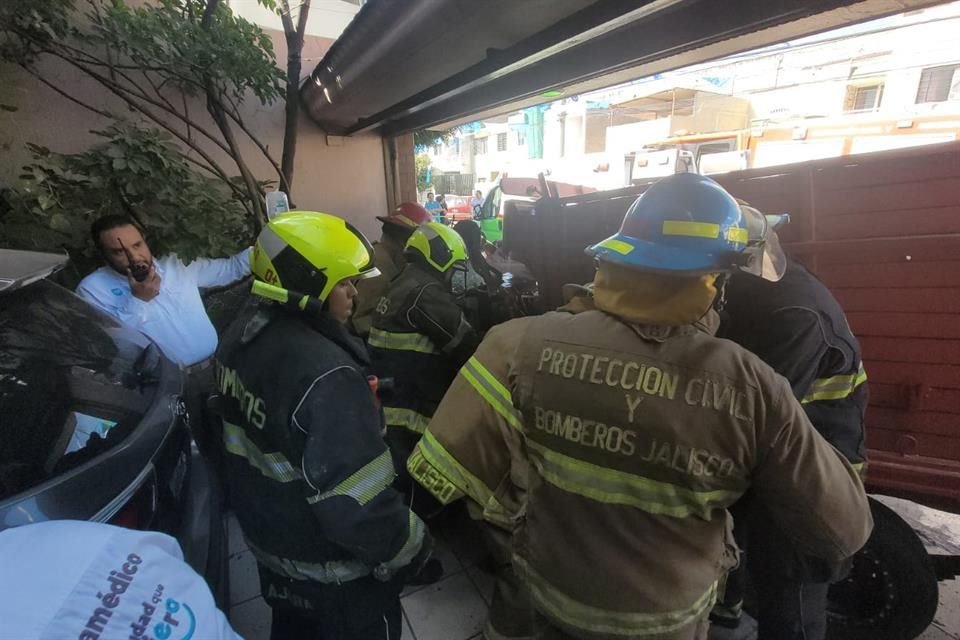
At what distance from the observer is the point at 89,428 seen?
1.45m

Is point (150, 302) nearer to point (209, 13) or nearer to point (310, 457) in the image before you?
point (310, 457)

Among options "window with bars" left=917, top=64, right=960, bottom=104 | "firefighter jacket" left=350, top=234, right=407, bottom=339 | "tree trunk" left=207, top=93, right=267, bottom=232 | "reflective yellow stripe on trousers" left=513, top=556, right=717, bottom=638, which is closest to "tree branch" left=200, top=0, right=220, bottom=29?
"tree trunk" left=207, top=93, right=267, bottom=232

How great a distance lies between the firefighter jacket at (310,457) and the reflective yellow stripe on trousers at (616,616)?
449 mm

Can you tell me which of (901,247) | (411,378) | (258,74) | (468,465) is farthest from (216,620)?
(258,74)

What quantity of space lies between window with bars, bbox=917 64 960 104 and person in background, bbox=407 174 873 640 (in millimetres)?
18043

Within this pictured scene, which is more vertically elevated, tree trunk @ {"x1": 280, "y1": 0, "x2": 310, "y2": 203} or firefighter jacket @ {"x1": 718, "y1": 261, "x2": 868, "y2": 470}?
tree trunk @ {"x1": 280, "y1": 0, "x2": 310, "y2": 203}

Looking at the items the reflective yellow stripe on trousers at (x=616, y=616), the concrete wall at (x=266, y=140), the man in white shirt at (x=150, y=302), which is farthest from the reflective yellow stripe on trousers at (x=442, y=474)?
the concrete wall at (x=266, y=140)

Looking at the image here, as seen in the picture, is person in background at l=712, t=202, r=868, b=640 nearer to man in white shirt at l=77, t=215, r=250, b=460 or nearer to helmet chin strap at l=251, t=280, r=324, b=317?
helmet chin strap at l=251, t=280, r=324, b=317

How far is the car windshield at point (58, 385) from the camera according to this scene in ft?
4.25

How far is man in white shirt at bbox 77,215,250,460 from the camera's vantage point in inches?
109

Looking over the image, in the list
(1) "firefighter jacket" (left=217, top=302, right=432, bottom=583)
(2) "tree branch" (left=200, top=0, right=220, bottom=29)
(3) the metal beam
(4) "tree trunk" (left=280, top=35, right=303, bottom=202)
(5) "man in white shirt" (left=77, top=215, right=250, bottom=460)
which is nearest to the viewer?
(1) "firefighter jacket" (left=217, top=302, right=432, bottom=583)

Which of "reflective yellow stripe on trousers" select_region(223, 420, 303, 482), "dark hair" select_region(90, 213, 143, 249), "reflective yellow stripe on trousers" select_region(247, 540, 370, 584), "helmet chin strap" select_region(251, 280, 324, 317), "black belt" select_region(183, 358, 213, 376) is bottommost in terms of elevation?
"reflective yellow stripe on trousers" select_region(247, 540, 370, 584)

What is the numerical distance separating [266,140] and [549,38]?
463 cm

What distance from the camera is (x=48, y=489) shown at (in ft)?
3.90
